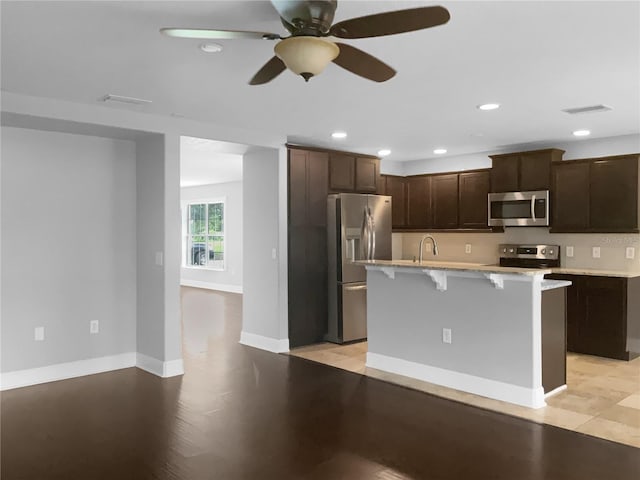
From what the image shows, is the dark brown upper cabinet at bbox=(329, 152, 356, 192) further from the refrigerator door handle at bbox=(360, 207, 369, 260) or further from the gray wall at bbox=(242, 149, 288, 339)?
the gray wall at bbox=(242, 149, 288, 339)

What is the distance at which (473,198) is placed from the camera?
6922mm

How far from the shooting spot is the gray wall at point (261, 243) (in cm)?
580

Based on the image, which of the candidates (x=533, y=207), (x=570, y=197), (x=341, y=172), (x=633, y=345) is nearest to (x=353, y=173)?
(x=341, y=172)

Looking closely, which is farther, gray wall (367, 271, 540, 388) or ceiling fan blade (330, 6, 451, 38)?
gray wall (367, 271, 540, 388)

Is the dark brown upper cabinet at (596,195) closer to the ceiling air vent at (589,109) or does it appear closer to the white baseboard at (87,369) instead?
the ceiling air vent at (589,109)

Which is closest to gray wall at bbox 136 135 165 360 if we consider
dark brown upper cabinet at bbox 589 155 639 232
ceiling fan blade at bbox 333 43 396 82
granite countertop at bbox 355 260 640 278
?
granite countertop at bbox 355 260 640 278

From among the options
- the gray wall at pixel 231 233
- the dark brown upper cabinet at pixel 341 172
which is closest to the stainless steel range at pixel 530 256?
the dark brown upper cabinet at pixel 341 172

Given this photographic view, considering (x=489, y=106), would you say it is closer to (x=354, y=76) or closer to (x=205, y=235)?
(x=354, y=76)

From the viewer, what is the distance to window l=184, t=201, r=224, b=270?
38.2 ft

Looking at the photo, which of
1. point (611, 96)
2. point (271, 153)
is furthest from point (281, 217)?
point (611, 96)

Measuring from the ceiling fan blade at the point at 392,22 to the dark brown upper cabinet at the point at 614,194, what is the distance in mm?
4415

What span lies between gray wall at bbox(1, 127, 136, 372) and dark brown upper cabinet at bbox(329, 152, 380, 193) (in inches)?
92.0

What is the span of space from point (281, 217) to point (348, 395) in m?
2.29

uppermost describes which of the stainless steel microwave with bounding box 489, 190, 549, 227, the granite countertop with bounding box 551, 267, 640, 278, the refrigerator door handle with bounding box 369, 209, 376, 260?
the stainless steel microwave with bounding box 489, 190, 549, 227
